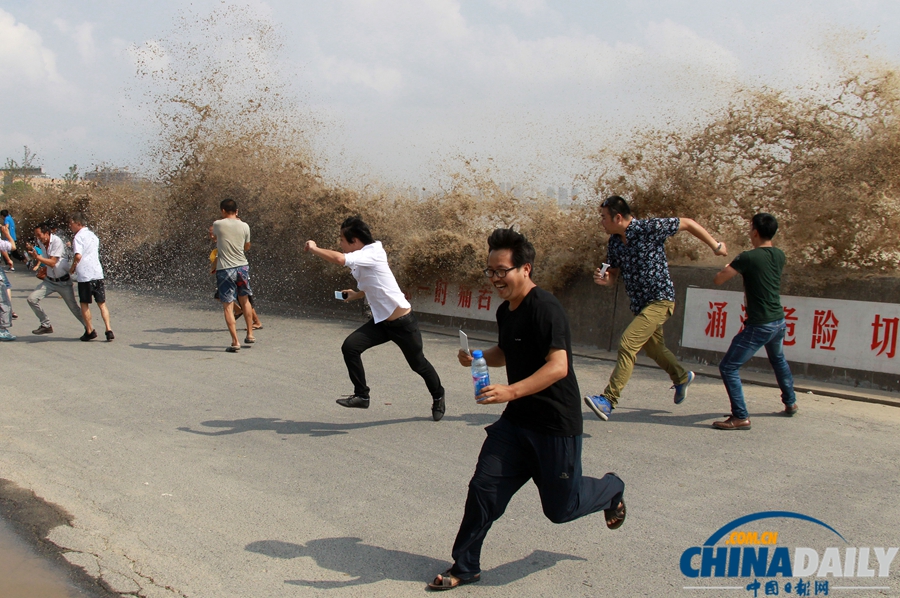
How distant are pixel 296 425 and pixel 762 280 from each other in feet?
13.2

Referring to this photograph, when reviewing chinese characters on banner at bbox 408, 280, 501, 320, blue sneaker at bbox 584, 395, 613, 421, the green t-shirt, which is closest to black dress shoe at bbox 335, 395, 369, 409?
blue sneaker at bbox 584, 395, 613, 421

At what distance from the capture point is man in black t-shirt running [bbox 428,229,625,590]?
3.15m

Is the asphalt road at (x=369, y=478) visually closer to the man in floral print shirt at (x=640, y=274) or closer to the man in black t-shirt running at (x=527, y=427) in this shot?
the man in black t-shirt running at (x=527, y=427)

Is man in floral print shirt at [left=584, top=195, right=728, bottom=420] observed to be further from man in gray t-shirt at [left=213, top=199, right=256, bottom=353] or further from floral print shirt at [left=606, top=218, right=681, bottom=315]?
man in gray t-shirt at [left=213, top=199, right=256, bottom=353]

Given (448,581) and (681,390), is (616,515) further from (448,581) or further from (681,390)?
(681,390)

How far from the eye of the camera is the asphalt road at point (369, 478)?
11.4ft

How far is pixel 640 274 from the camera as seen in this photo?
6023mm

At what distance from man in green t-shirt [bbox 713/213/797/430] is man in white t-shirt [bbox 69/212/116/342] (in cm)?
789

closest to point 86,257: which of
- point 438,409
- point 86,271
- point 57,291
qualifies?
point 86,271

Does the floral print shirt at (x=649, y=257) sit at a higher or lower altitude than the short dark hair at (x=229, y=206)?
lower

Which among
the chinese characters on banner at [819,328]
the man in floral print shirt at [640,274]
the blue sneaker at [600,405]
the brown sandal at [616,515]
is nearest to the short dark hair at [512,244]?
the brown sandal at [616,515]

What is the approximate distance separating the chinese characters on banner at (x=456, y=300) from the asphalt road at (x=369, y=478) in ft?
8.55

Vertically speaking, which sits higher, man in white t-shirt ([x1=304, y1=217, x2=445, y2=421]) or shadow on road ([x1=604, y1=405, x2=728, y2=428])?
man in white t-shirt ([x1=304, y1=217, x2=445, y2=421])

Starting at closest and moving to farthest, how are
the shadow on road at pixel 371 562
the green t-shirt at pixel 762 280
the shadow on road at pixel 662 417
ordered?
the shadow on road at pixel 371 562
the green t-shirt at pixel 762 280
the shadow on road at pixel 662 417
